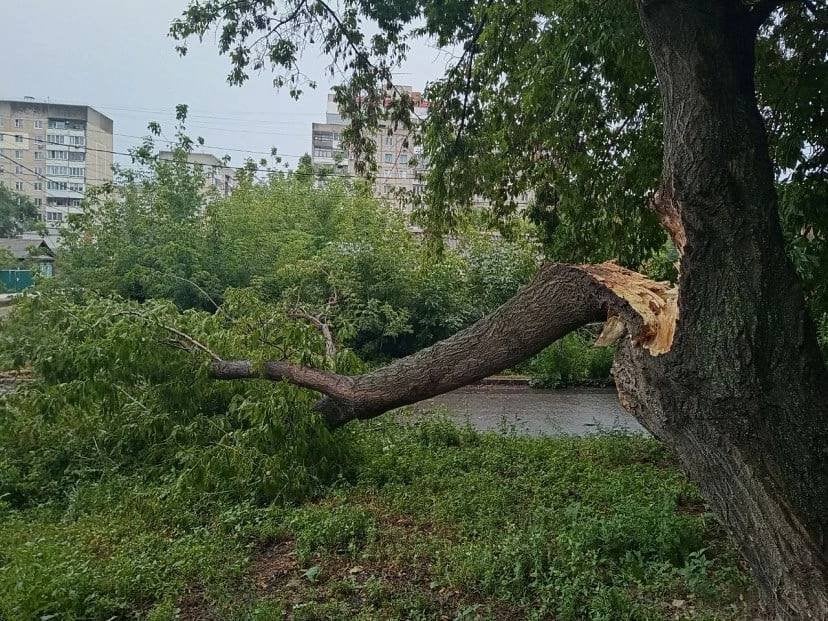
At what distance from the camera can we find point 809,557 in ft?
7.95

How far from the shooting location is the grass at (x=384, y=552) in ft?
9.80

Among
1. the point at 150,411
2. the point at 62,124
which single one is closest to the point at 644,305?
the point at 150,411

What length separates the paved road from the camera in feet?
27.1

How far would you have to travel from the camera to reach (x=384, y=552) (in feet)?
11.9

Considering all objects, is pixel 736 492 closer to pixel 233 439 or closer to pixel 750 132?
pixel 750 132

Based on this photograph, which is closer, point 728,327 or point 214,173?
point 728,327

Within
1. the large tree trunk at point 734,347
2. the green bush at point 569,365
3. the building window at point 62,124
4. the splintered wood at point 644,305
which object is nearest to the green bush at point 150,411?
the splintered wood at point 644,305

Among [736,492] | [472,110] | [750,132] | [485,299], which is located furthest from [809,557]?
[485,299]

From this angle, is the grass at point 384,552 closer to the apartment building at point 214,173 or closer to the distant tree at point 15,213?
the apartment building at point 214,173

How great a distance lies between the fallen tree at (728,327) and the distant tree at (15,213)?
3035cm

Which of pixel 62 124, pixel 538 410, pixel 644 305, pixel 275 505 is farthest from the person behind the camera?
pixel 62 124

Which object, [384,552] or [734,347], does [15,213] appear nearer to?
[384,552]

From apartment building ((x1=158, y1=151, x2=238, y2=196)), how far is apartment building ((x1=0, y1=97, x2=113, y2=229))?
4195 millimetres

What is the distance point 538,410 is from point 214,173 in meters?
9.91
